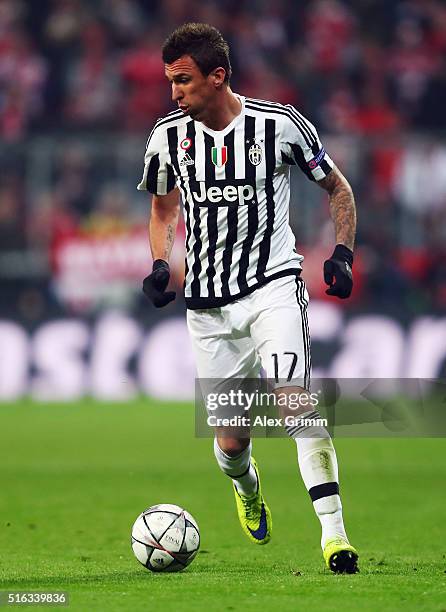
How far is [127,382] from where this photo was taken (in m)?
14.6

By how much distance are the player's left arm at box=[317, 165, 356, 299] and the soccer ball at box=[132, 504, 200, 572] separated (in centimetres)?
123

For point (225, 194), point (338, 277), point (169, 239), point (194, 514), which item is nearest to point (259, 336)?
point (338, 277)

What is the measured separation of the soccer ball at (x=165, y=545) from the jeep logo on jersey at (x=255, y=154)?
1.66 metres

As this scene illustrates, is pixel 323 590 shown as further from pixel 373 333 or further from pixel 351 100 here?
pixel 351 100

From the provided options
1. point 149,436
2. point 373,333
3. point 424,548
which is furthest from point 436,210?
point 424,548

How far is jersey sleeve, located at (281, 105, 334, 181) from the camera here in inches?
235

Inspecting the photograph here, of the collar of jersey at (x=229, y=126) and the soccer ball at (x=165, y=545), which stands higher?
the collar of jersey at (x=229, y=126)

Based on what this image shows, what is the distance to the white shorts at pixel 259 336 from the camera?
18.7 ft

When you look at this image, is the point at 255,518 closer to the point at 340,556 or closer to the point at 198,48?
the point at 340,556

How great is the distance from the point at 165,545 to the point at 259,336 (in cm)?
101

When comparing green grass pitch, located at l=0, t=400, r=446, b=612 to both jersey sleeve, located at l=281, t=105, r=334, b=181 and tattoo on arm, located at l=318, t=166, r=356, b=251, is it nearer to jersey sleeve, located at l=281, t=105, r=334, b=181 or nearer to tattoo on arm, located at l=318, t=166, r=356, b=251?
tattoo on arm, located at l=318, t=166, r=356, b=251

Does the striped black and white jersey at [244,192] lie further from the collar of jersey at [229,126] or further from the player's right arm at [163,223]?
the player's right arm at [163,223]

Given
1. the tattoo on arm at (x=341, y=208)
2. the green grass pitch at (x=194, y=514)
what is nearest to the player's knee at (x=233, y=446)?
the green grass pitch at (x=194, y=514)

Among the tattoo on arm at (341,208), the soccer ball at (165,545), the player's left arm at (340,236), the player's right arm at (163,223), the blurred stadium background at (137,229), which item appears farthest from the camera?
the blurred stadium background at (137,229)
